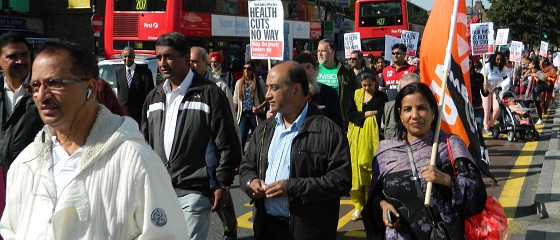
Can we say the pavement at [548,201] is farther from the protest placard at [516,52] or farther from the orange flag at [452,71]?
the protest placard at [516,52]

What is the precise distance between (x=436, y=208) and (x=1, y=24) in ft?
93.5

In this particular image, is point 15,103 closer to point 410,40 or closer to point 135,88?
point 135,88

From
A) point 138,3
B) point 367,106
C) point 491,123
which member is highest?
point 138,3

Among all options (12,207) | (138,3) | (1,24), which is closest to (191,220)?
(12,207)

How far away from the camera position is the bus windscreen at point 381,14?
32.2 meters

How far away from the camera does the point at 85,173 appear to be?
2389mm

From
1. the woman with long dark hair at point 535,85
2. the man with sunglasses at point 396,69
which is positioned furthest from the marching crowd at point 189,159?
the woman with long dark hair at point 535,85

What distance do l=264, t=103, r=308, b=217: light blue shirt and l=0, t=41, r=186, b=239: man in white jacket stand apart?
1515mm

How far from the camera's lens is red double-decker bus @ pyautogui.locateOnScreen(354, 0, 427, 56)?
32.1 meters

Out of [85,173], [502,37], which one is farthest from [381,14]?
[85,173]

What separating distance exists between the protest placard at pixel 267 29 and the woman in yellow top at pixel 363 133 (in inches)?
94.8

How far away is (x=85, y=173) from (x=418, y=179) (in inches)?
76.3

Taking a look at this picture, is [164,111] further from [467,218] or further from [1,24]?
[1,24]

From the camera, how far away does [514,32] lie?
175 ft
